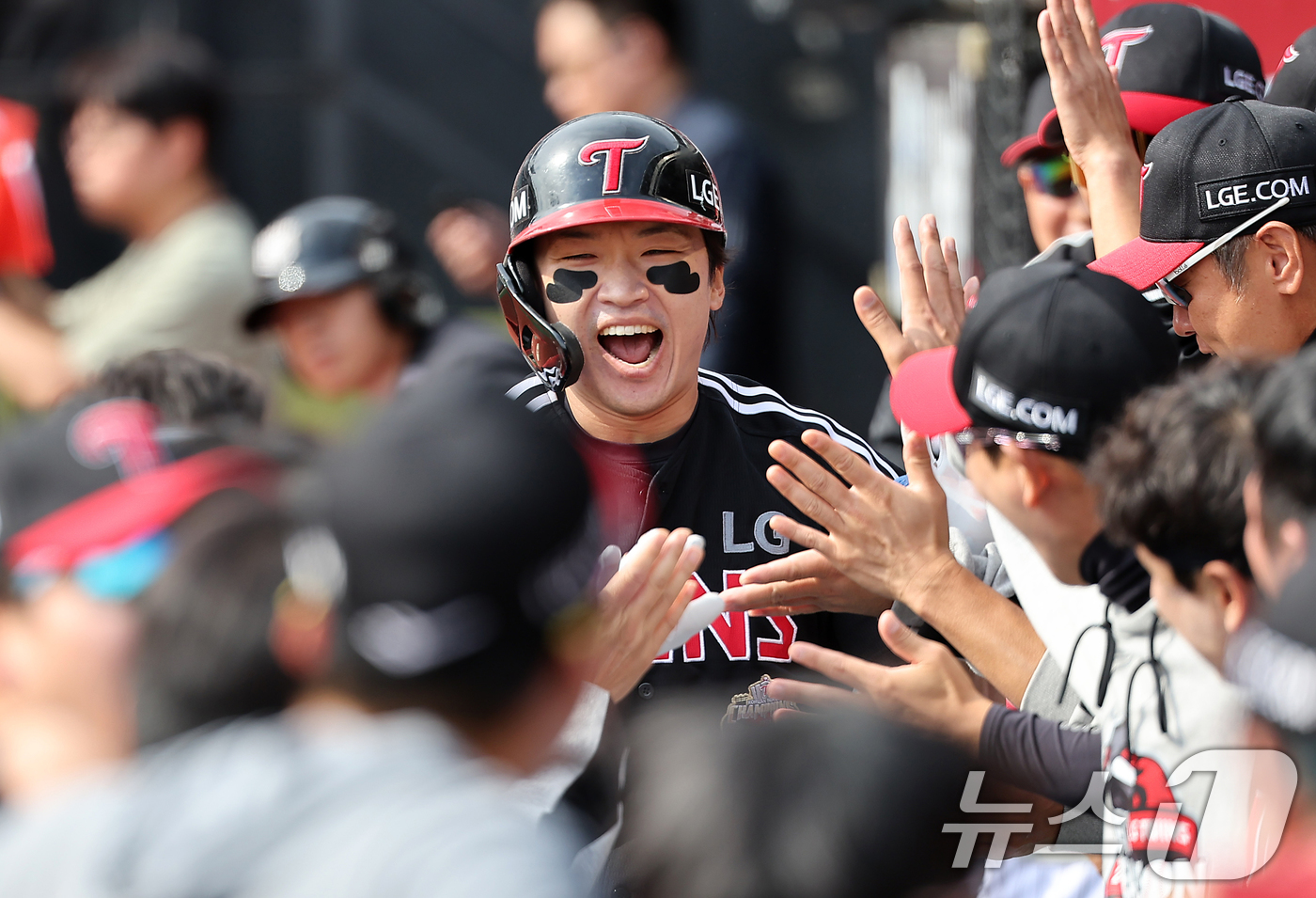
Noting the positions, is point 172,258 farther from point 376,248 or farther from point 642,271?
point 642,271

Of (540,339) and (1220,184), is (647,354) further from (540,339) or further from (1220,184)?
(1220,184)

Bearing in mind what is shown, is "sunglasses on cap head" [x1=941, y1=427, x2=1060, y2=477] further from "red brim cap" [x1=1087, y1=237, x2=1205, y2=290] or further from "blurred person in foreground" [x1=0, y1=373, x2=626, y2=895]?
"blurred person in foreground" [x1=0, y1=373, x2=626, y2=895]

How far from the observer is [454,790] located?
1.59 meters

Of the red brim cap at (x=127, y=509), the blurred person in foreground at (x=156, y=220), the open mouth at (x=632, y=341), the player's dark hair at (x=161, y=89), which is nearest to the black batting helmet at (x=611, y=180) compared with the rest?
the open mouth at (x=632, y=341)

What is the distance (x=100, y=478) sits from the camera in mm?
2256

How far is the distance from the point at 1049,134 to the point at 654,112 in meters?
1.67

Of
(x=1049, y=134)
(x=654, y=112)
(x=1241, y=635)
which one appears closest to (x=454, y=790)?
(x=1241, y=635)

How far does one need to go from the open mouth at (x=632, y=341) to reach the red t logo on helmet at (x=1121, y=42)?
131cm

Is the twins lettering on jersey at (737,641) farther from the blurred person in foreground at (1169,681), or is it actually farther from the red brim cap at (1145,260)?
the red brim cap at (1145,260)

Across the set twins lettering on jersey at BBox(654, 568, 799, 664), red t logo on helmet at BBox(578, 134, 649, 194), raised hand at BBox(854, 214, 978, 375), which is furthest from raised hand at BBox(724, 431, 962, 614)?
red t logo on helmet at BBox(578, 134, 649, 194)

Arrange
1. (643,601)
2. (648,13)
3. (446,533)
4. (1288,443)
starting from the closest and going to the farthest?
(446,533)
(1288,443)
(643,601)
(648,13)

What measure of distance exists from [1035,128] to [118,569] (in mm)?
2799

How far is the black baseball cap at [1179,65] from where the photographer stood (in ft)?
11.1

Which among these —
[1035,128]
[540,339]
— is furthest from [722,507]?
[1035,128]
